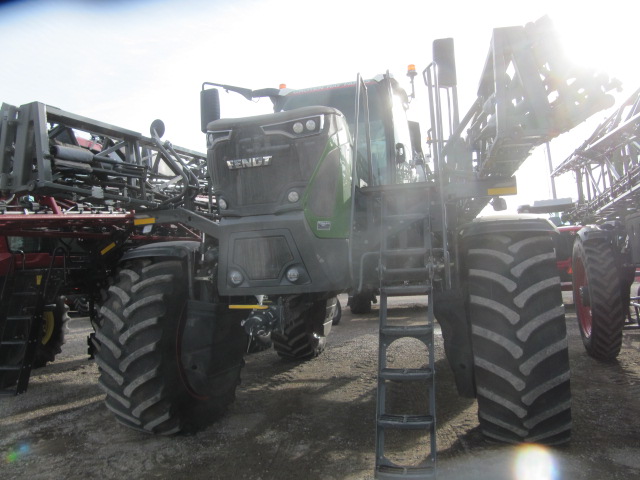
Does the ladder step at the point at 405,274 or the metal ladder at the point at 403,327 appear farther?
the ladder step at the point at 405,274

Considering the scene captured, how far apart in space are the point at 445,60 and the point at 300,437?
3.19 metres

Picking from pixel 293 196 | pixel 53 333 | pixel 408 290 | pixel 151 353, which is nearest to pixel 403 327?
pixel 408 290

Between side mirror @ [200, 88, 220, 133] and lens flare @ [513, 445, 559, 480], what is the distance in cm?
338

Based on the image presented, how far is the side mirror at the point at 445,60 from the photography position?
363 cm

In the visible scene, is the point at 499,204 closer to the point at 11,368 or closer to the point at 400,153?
the point at 400,153

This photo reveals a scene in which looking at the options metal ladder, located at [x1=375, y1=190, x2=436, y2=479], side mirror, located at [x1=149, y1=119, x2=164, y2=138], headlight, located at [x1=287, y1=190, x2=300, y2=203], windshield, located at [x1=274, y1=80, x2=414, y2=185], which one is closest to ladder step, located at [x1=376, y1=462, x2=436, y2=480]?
metal ladder, located at [x1=375, y1=190, x2=436, y2=479]

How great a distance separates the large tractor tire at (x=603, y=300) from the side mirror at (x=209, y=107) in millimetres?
4802

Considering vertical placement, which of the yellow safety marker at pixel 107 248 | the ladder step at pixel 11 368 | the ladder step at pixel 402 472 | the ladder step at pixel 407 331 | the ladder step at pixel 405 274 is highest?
the yellow safety marker at pixel 107 248

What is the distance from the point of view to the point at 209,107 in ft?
13.2

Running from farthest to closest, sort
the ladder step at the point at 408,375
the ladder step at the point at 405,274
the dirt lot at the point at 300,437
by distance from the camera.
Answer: the ladder step at the point at 405,274
the dirt lot at the point at 300,437
the ladder step at the point at 408,375

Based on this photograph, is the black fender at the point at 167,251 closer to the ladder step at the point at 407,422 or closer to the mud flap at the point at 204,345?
the mud flap at the point at 204,345

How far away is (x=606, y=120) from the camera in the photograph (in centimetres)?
797

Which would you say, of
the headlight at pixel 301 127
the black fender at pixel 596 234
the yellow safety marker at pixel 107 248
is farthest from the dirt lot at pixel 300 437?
the headlight at pixel 301 127

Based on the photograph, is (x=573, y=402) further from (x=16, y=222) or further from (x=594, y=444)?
(x=16, y=222)
